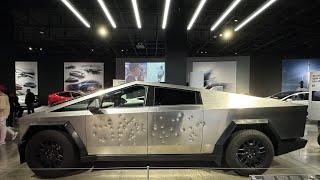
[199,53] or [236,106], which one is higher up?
[199,53]

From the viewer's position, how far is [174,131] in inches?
207

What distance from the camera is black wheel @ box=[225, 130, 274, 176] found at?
5176 millimetres

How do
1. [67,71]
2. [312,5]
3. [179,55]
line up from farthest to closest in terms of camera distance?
1. [67,71]
2. [312,5]
3. [179,55]

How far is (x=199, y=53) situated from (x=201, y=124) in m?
26.2

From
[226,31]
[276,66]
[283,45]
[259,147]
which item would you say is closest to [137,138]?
[259,147]

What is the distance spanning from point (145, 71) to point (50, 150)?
19938mm

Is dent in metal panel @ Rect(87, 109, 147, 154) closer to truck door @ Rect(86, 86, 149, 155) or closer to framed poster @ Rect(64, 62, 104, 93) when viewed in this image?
truck door @ Rect(86, 86, 149, 155)

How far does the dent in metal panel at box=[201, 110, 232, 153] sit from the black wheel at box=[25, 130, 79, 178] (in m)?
2.03

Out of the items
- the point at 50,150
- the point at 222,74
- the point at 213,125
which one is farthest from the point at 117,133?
the point at 222,74

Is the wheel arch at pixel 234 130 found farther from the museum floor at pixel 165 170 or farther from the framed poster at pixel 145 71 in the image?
the framed poster at pixel 145 71

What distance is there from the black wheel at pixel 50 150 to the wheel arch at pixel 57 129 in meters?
0.08

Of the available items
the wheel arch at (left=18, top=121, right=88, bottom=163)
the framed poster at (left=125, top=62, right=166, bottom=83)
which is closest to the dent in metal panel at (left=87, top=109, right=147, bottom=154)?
the wheel arch at (left=18, top=121, right=88, bottom=163)

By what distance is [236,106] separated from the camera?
17.5 ft

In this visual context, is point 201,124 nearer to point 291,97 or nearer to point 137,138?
point 137,138
